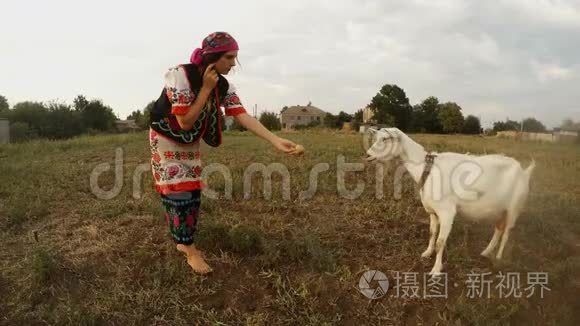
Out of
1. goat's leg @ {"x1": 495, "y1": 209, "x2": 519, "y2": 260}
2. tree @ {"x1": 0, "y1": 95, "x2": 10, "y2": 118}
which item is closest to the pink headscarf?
goat's leg @ {"x1": 495, "y1": 209, "x2": 519, "y2": 260}

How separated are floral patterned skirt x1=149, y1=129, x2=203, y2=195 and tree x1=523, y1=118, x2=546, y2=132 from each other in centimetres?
245

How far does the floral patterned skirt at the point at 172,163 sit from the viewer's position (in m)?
3.18

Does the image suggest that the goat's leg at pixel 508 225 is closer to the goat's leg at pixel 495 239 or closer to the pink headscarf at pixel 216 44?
the goat's leg at pixel 495 239

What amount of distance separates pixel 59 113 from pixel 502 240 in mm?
38983

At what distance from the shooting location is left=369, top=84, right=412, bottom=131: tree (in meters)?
4.59

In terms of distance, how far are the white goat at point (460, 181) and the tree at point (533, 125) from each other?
0.32 meters

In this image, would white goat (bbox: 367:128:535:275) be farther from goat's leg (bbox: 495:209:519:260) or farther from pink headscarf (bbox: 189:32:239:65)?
pink headscarf (bbox: 189:32:239:65)

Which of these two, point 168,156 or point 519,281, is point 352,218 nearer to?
point 519,281

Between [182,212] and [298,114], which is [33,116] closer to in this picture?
[182,212]

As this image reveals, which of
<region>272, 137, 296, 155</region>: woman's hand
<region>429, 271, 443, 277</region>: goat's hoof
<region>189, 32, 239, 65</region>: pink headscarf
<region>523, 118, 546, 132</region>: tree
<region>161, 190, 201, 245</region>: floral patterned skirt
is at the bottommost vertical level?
<region>429, 271, 443, 277</region>: goat's hoof

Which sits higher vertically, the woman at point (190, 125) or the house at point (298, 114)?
the house at point (298, 114)

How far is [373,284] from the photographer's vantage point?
3.38 meters

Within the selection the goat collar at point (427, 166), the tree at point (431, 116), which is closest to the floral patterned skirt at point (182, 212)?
the goat collar at point (427, 166)

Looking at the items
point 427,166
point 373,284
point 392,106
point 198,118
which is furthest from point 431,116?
point 198,118
